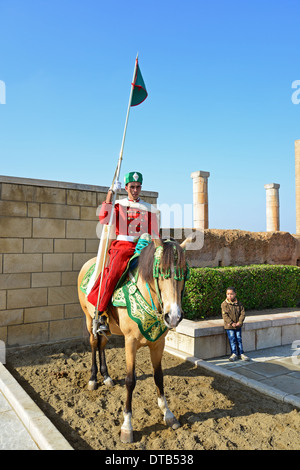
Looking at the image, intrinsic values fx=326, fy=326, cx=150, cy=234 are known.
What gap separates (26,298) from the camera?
6.08m

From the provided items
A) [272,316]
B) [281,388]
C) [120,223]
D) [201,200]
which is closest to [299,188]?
[201,200]

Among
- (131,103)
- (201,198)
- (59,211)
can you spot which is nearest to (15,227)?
(59,211)

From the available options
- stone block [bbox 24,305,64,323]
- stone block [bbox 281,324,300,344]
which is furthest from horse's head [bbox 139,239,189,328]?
stone block [bbox 281,324,300,344]

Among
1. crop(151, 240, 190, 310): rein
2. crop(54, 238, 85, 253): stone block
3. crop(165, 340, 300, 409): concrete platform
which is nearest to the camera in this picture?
crop(151, 240, 190, 310): rein

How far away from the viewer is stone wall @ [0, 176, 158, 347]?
593 cm

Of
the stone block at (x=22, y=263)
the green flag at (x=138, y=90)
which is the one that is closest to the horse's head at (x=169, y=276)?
the green flag at (x=138, y=90)

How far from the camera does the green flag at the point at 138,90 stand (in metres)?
3.83

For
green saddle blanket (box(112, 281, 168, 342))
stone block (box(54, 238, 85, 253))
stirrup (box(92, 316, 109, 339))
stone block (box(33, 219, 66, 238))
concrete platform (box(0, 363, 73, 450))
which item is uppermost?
stone block (box(33, 219, 66, 238))

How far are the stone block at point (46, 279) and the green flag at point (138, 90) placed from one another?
3815mm

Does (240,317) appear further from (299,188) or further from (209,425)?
(299,188)

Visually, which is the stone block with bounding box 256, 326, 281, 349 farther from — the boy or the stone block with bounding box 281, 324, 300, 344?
the boy

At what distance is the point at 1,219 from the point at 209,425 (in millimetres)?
4722

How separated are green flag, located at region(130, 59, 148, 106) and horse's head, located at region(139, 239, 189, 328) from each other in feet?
6.13
